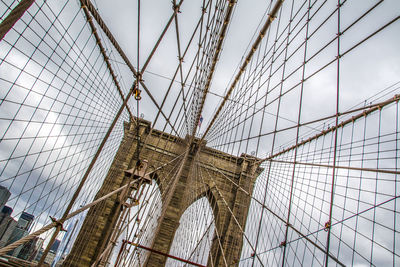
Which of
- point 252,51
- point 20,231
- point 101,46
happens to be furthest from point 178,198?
point 252,51

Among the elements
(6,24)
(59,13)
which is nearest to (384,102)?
(6,24)

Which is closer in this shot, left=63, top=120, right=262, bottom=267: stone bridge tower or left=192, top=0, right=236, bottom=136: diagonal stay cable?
left=192, top=0, right=236, bottom=136: diagonal stay cable

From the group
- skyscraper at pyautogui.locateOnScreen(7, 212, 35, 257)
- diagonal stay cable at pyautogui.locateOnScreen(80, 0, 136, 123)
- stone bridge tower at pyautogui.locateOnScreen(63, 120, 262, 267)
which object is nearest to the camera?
diagonal stay cable at pyautogui.locateOnScreen(80, 0, 136, 123)

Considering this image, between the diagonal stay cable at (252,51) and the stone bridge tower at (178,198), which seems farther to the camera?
the stone bridge tower at (178,198)

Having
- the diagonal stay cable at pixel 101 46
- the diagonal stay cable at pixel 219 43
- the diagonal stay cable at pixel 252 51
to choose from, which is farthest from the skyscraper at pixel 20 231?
the diagonal stay cable at pixel 252 51

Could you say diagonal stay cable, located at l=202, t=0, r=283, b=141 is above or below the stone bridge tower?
above

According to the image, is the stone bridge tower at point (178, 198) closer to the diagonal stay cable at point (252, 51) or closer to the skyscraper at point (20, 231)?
the diagonal stay cable at point (252, 51)

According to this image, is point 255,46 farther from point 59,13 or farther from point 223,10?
point 59,13

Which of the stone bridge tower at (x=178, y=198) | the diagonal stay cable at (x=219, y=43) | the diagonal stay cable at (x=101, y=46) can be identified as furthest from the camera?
the stone bridge tower at (x=178, y=198)

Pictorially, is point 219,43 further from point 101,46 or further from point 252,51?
point 101,46

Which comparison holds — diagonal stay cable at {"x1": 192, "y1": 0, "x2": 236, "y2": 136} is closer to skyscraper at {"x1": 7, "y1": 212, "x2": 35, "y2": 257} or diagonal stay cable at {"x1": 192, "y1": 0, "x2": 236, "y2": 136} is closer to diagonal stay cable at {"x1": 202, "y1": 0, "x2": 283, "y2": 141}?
diagonal stay cable at {"x1": 202, "y1": 0, "x2": 283, "y2": 141}

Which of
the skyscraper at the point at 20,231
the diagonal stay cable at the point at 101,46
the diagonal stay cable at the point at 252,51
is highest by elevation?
the diagonal stay cable at the point at 252,51

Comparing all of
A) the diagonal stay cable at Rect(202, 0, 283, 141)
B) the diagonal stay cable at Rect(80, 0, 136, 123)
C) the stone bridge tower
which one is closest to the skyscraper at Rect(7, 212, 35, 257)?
the stone bridge tower

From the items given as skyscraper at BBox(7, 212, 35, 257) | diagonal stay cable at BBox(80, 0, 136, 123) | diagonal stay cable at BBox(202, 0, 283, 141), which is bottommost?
skyscraper at BBox(7, 212, 35, 257)
